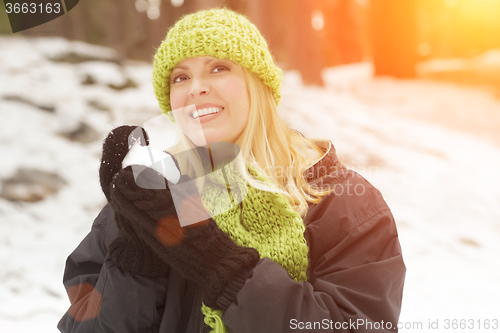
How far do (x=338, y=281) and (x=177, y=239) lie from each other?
0.38m

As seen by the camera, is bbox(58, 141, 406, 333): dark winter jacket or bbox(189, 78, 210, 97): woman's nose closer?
bbox(58, 141, 406, 333): dark winter jacket

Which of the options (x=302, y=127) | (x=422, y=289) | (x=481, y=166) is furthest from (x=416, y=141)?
(x=422, y=289)

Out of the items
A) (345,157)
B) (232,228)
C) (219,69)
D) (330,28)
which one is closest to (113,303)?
(232,228)

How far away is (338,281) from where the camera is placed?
0.82 metres

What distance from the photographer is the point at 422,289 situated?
2.07 metres

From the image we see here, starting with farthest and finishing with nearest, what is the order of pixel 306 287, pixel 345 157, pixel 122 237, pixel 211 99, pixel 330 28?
pixel 330 28 → pixel 345 157 → pixel 211 99 → pixel 122 237 → pixel 306 287

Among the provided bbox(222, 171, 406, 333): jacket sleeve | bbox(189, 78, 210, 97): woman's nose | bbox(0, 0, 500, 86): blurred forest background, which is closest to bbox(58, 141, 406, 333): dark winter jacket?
bbox(222, 171, 406, 333): jacket sleeve

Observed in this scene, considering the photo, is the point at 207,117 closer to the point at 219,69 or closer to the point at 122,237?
the point at 219,69

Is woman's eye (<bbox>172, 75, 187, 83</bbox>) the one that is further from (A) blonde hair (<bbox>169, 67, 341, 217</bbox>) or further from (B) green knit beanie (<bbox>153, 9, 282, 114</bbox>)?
(A) blonde hair (<bbox>169, 67, 341, 217</bbox>)

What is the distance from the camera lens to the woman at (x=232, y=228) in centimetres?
79

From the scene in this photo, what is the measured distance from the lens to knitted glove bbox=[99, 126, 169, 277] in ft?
2.90

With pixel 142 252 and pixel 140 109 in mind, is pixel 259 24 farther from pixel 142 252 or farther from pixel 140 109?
pixel 142 252

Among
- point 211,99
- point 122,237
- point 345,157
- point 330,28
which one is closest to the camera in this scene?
point 122,237

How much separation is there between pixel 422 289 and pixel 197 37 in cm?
188
